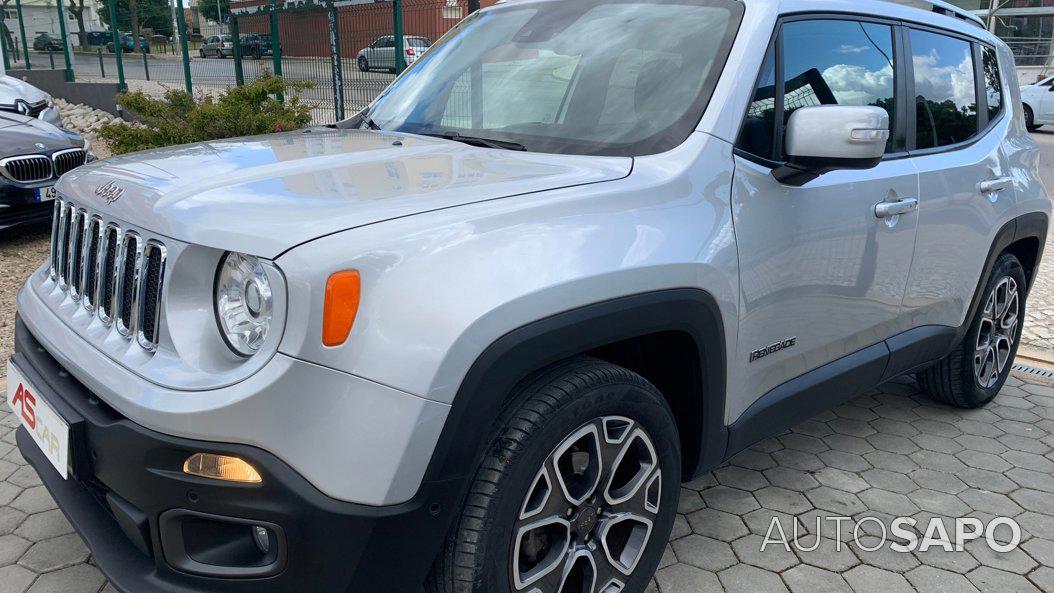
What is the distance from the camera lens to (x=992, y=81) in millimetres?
3910

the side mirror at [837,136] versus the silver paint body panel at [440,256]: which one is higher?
the side mirror at [837,136]

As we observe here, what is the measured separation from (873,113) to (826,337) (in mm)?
817

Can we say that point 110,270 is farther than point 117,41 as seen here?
No

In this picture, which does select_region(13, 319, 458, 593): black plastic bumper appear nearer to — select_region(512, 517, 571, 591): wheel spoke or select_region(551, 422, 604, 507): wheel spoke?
select_region(512, 517, 571, 591): wheel spoke

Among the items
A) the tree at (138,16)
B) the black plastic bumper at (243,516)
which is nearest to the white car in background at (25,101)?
the tree at (138,16)

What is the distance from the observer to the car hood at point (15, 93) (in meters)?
8.82

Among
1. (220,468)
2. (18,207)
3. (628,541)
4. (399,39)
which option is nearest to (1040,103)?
(399,39)

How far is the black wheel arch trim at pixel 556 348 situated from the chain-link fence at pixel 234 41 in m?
2.93

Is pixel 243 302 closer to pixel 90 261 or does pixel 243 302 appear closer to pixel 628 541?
pixel 90 261

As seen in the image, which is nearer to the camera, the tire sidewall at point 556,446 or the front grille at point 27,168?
the tire sidewall at point 556,446

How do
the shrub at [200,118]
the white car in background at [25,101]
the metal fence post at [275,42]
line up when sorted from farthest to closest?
the metal fence post at [275,42], the white car in background at [25,101], the shrub at [200,118]

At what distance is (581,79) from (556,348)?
3.98 feet

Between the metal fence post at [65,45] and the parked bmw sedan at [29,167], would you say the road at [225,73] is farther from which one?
the parked bmw sedan at [29,167]

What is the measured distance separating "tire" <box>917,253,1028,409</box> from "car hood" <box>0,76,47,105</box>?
8959 millimetres
